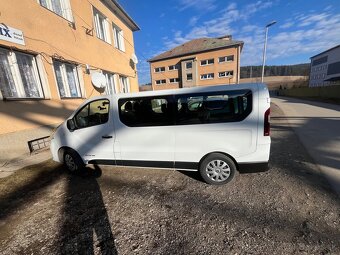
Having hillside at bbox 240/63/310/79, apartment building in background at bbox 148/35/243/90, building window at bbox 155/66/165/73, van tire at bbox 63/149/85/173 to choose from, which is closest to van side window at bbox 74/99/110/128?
van tire at bbox 63/149/85/173

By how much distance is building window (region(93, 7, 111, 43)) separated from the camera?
33.1ft

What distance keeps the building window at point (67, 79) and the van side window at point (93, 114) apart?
4206 millimetres

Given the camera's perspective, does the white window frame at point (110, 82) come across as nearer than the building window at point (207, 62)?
Yes

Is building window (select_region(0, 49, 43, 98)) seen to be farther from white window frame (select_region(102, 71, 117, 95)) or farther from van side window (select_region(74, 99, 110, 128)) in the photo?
white window frame (select_region(102, 71, 117, 95))

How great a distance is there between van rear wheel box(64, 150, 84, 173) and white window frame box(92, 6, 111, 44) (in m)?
8.06

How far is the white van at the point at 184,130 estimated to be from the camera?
3.24m

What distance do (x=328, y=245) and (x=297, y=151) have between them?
3.68 meters

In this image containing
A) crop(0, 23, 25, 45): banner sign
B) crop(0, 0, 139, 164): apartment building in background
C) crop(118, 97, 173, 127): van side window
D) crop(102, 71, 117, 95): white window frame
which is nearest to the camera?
crop(118, 97, 173, 127): van side window

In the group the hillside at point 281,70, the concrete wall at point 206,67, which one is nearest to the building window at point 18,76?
the concrete wall at point 206,67

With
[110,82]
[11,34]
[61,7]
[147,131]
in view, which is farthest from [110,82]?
[147,131]

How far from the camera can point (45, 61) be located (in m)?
6.69

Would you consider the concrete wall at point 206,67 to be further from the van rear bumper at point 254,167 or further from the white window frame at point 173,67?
the van rear bumper at point 254,167

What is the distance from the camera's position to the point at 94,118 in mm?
4105

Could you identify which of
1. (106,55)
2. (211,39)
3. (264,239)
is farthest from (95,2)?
(211,39)
